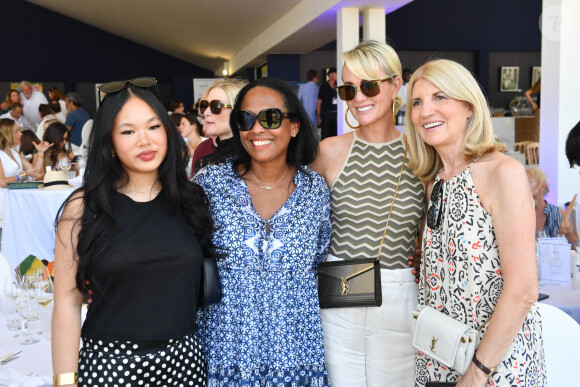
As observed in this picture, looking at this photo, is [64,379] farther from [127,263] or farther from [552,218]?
[552,218]

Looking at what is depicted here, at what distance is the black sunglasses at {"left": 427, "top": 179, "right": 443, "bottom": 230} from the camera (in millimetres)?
1721

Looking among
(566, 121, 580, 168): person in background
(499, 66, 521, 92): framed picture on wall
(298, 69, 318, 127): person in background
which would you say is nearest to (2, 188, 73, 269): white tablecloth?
(566, 121, 580, 168): person in background

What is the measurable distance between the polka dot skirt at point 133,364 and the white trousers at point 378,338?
58 centimetres

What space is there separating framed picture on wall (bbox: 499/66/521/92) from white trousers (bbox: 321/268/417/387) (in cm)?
1444

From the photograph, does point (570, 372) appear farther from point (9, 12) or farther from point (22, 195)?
point (9, 12)

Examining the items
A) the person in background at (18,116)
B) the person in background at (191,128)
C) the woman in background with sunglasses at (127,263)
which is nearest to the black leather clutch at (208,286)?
the woman in background with sunglasses at (127,263)

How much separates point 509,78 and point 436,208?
1475 centimetres

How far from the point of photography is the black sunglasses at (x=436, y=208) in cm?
172

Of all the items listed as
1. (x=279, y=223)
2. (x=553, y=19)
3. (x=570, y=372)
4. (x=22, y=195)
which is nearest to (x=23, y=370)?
(x=279, y=223)

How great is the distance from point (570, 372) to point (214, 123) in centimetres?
209

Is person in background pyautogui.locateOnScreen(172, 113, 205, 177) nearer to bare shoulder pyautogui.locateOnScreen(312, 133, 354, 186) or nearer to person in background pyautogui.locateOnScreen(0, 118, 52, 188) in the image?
person in background pyautogui.locateOnScreen(0, 118, 52, 188)

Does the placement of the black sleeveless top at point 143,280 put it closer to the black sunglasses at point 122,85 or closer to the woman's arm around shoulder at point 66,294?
the woman's arm around shoulder at point 66,294

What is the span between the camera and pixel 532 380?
5.25 feet

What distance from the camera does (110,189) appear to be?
165cm
